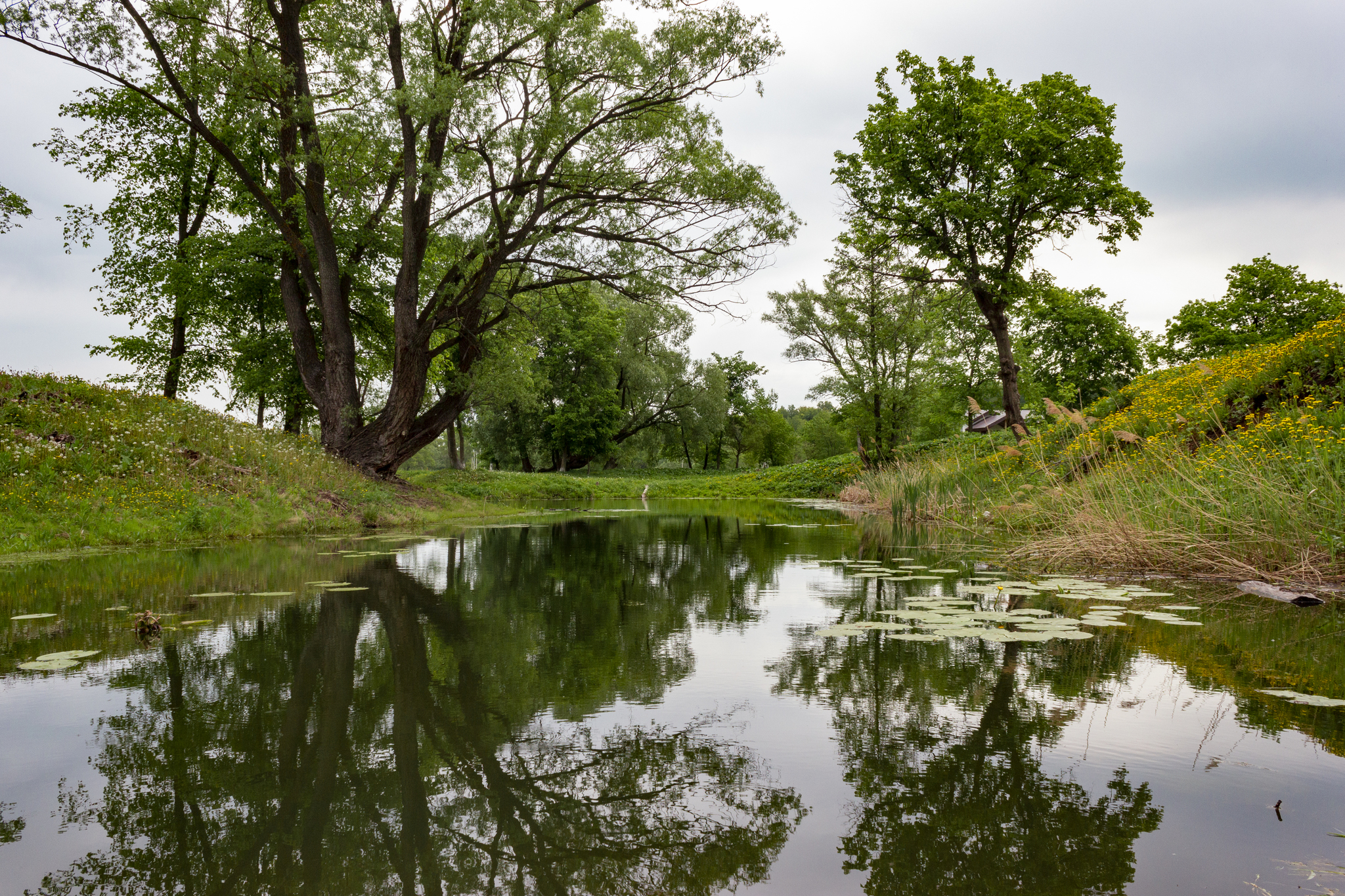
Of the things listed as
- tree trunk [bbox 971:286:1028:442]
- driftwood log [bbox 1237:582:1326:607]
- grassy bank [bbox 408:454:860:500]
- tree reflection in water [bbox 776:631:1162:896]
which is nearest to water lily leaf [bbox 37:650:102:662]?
tree reflection in water [bbox 776:631:1162:896]

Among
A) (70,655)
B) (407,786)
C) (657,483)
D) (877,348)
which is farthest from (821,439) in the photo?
(407,786)

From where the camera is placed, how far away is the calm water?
59.4 inches

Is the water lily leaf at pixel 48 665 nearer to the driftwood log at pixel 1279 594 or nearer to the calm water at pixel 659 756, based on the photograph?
the calm water at pixel 659 756

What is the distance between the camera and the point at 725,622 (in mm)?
4105

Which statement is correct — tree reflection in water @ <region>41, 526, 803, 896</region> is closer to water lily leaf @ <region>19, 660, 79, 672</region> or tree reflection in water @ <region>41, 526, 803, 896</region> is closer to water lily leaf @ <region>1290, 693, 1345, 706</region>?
water lily leaf @ <region>19, 660, 79, 672</region>

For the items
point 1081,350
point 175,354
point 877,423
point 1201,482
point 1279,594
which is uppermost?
point 1081,350

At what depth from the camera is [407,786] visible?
6.16ft

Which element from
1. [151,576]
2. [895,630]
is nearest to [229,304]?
[151,576]

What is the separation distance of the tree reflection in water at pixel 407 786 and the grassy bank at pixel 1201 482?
449 cm

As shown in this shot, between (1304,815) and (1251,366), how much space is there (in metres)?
9.70

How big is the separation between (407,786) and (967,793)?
1439 mm

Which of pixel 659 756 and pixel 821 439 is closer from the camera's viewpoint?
pixel 659 756

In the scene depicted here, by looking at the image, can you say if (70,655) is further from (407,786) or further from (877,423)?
(877,423)

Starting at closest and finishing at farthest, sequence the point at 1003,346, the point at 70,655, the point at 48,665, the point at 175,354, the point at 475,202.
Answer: the point at 48,665, the point at 70,655, the point at 475,202, the point at 175,354, the point at 1003,346
